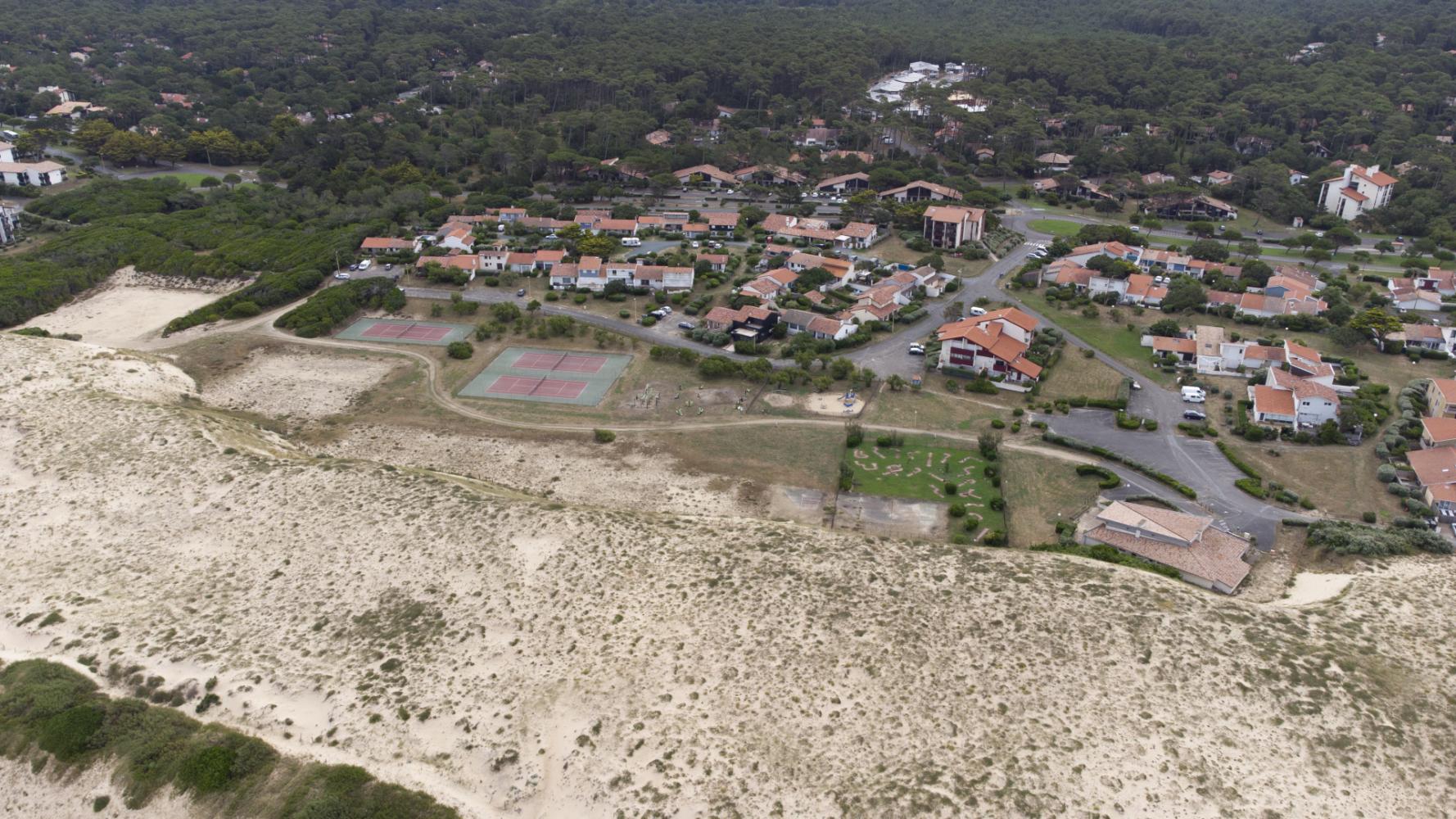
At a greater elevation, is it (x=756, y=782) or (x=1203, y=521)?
(x=756, y=782)

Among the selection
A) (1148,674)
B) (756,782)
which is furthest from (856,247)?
(756,782)

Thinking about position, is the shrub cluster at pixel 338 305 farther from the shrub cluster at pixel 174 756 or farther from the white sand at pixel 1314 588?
the white sand at pixel 1314 588

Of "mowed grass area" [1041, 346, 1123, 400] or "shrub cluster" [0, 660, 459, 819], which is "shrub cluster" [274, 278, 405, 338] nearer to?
"shrub cluster" [0, 660, 459, 819]

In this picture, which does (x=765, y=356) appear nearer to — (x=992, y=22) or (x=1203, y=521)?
(x=1203, y=521)

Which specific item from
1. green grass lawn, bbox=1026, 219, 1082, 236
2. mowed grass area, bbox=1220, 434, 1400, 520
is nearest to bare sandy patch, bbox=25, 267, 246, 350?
mowed grass area, bbox=1220, 434, 1400, 520

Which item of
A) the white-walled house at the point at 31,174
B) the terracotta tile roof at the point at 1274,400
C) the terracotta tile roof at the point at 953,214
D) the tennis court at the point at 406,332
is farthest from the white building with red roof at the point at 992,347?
the white-walled house at the point at 31,174

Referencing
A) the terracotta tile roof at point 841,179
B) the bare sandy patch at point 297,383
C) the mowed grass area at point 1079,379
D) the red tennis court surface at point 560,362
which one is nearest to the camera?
the bare sandy patch at point 297,383
